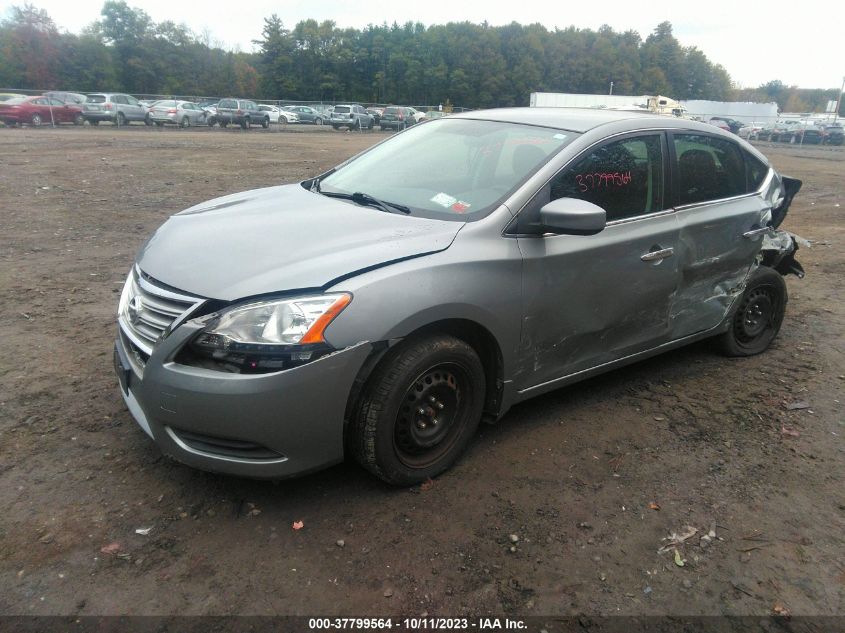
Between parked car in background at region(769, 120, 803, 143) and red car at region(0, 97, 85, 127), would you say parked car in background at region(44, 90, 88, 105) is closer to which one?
red car at region(0, 97, 85, 127)

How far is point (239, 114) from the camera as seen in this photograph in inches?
1409

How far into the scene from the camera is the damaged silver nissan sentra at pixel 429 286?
2.63 metres

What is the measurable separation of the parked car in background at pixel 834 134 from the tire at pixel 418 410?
148 feet

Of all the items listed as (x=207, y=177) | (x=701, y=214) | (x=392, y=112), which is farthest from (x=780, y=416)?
(x=392, y=112)

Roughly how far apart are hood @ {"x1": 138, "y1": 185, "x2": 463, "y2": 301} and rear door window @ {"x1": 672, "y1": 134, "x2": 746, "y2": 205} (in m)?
1.80

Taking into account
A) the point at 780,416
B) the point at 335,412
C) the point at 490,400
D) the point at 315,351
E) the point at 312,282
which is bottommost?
the point at 780,416

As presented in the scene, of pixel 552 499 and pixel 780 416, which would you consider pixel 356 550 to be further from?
pixel 780 416

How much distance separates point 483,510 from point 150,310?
177 centimetres

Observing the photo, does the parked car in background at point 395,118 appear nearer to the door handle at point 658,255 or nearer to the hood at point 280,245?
→ the door handle at point 658,255

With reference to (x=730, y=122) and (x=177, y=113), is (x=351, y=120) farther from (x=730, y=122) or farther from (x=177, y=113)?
(x=730, y=122)

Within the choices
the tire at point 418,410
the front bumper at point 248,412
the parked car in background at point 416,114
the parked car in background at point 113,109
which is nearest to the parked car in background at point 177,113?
the parked car in background at point 113,109

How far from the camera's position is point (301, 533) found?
2.76 metres

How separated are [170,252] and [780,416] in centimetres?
370

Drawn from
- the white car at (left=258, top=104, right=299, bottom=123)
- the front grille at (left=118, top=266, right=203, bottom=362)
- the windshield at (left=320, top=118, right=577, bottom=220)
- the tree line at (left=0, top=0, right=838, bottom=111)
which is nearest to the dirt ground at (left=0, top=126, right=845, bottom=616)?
the front grille at (left=118, top=266, right=203, bottom=362)
